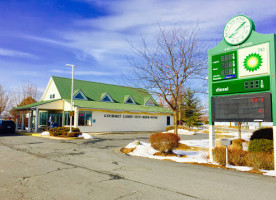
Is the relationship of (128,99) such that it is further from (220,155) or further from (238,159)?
(238,159)

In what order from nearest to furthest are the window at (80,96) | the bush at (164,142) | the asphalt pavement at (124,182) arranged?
1. the asphalt pavement at (124,182)
2. the bush at (164,142)
3. the window at (80,96)

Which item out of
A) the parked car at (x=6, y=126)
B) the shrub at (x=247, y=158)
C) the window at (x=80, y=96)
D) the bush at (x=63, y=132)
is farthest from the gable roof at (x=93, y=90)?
the shrub at (x=247, y=158)

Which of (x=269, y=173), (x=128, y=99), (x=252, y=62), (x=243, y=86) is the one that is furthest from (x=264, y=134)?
(x=128, y=99)

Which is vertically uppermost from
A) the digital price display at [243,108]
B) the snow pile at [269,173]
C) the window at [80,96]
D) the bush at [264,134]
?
the window at [80,96]

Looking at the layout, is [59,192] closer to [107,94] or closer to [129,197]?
[129,197]

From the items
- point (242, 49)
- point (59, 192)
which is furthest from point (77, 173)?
point (242, 49)

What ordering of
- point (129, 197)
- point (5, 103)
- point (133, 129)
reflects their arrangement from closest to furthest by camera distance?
1. point (129, 197)
2. point (133, 129)
3. point (5, 103)

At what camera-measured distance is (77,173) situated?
308 inches

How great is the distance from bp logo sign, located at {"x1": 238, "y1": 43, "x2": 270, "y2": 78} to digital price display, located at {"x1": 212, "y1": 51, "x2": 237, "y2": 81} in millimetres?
259

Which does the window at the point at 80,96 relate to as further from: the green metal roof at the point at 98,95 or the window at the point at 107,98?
the window at the point at 107,98

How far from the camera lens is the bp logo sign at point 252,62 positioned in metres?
9.20

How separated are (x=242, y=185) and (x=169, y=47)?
1145 centimetres

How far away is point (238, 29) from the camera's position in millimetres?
9984

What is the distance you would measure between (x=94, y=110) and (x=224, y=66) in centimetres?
2201
